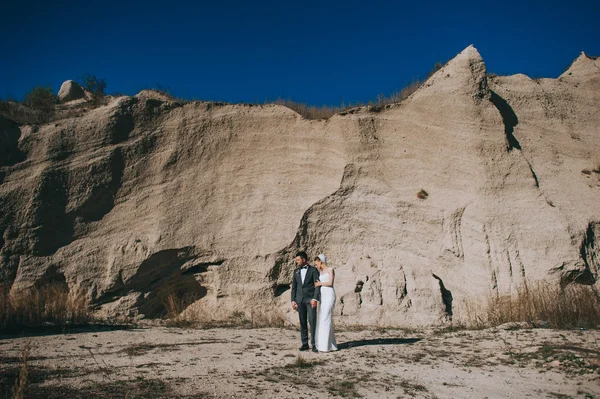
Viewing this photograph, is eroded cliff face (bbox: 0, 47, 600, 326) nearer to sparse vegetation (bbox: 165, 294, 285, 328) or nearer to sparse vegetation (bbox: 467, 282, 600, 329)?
sparse vegetation (bbox: 165, 294, 285, 328)

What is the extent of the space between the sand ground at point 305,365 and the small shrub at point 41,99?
6862mm

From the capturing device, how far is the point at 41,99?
13.8m

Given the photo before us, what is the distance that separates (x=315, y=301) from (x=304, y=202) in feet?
14.7

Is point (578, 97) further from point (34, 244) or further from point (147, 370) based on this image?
point (34, 244)

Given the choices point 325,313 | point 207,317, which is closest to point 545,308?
point 325,313

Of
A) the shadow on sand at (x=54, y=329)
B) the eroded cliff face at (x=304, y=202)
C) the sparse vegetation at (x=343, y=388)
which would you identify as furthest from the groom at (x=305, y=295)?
the shadow on sand at (x=54, y=329)

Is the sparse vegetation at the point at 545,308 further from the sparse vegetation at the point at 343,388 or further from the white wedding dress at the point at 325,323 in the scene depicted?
the sparse vegetation at the point at 343,388

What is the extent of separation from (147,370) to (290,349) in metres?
2.35

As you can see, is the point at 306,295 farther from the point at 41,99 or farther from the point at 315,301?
the point at 41,99

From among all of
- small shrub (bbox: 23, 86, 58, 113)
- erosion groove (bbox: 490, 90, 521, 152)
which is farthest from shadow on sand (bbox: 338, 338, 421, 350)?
small shrub (bbox: 23, 86, 58, 113)

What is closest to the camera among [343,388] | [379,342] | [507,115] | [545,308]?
[343,388]

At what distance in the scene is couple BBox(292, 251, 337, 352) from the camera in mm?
7703

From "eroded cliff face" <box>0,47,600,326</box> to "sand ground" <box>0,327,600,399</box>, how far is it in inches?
83.9

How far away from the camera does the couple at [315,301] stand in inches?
303
